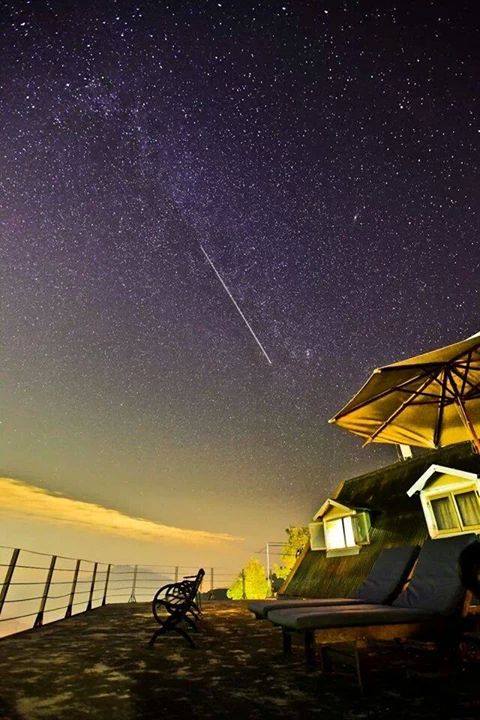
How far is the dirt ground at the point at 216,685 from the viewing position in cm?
283

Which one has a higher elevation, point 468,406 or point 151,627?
point 468,406

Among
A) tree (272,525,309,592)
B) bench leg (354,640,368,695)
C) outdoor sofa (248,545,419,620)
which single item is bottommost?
bench leg (354,640,368,695)

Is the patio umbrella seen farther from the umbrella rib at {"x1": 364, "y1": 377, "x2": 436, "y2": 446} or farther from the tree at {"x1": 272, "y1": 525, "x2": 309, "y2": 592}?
the tree at {"x1": 272, "y1": 525, "x2": 309, "y2": 592}

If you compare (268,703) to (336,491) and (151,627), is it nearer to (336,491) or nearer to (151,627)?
(151,627)

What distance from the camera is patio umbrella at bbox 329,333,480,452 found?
4.95 m

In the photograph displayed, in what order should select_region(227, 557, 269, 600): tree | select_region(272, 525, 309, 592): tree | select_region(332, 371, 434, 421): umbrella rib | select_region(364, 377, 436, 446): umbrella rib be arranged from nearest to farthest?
select_region(332, 371, 434, 421): umbrella rib → select_region(364, 377, 436, 446): umbrella rib → select_region(272, 525, 309, 592): tree → select_region(227, 557, 269, 600): tree

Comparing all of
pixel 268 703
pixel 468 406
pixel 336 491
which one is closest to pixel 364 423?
pixel 468 406

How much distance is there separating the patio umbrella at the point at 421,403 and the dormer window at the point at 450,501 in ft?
11.7

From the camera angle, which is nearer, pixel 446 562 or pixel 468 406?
pixel 446 562

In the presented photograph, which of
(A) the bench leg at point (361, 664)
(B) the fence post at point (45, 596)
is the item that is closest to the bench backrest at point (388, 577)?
(A) the bench leg at point (361, 664)

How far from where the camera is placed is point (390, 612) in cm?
378

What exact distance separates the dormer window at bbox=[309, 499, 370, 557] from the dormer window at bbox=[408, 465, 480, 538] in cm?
222

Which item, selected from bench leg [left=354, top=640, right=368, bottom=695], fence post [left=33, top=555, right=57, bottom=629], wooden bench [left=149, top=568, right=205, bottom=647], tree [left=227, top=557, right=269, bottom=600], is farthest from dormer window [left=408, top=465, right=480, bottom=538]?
tree [left=227, top=557, right=269, bottom=600]

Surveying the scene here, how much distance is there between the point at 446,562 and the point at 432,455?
8.71m
